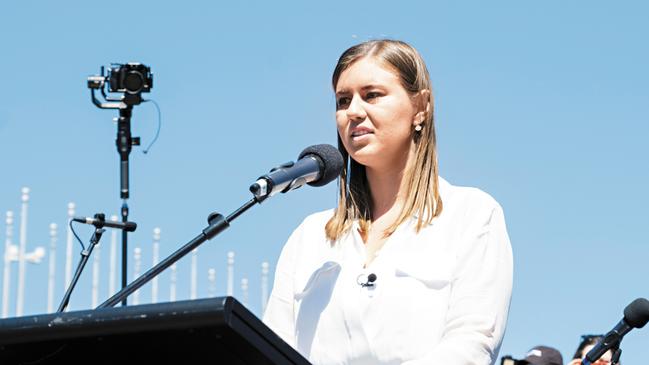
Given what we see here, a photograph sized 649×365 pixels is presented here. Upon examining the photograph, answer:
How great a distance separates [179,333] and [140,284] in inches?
25.8

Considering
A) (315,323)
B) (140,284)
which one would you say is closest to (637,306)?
(315,323)

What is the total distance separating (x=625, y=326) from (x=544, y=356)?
10.7 ft

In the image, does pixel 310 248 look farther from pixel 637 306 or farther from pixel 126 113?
pixel 126 113

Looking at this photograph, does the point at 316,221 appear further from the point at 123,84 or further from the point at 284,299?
the point at 123,84

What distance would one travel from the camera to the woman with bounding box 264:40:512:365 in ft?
8.74

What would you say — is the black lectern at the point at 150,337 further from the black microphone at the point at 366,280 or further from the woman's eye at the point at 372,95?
the woman's eye at the point at 372,95

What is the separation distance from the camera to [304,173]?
8.71 ft

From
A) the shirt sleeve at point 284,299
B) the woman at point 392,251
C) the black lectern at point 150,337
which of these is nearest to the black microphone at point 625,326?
the woman at point 392,251

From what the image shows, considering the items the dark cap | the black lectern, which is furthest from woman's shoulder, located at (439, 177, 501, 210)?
the dark cap

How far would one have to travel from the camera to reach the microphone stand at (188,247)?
7.88ft

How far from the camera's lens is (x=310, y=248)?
9.95ft

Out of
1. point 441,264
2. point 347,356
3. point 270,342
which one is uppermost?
point 270,342

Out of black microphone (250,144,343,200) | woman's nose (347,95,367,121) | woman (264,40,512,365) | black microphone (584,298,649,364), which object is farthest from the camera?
black microphone (584,298,649,364)

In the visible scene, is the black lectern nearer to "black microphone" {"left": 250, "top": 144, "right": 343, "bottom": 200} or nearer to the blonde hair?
"black microphone" {"left": 250, "top": 144, "right": 343, "bottom": 200}
